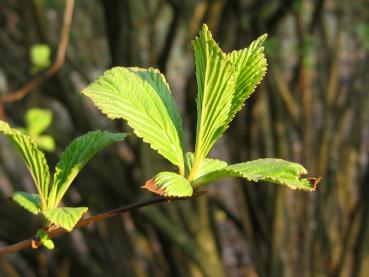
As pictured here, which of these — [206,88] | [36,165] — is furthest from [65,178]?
[206,88]

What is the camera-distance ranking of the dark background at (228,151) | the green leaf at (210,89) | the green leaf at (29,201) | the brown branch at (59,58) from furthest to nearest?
the dark background at (228,151) < the brown branch at (59,58) < the green leaf at (29,201) < the green leaf at (210,89)

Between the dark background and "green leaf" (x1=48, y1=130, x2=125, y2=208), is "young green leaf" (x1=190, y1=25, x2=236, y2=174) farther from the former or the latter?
the dark background

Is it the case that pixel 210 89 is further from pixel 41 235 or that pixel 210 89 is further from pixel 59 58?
pixel 59 58

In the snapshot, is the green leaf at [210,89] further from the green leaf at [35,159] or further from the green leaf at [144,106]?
the green leaf at [35,159]

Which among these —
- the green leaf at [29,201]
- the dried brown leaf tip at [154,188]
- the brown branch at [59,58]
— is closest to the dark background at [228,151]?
the brown branch at [59,58]

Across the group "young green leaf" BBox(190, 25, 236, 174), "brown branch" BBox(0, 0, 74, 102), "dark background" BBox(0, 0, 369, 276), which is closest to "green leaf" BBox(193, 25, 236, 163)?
"young green leaf" BBox(190, 25, 236, 174)
